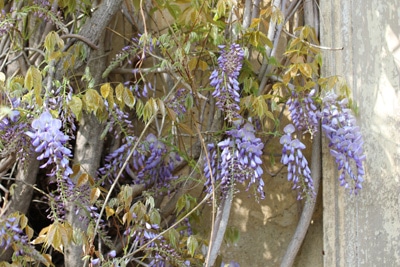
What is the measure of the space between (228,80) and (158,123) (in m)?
0.41

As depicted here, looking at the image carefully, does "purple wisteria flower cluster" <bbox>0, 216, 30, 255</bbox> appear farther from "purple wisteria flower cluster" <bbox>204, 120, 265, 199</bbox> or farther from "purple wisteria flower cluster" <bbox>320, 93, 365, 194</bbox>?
"purple wisteria flower cluster" <bbox>320, 93, 365, 194</bbox>

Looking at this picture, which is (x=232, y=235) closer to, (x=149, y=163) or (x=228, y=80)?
(x=149, y=163)

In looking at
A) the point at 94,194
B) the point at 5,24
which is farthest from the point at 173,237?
the point at 5,24

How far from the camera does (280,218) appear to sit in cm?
227

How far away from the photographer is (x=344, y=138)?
6.71ft

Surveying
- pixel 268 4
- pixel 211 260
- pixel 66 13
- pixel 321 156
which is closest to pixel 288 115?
pixel 321 156

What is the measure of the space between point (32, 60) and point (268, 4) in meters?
0.76

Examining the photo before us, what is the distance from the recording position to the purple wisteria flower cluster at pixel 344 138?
2.03 m

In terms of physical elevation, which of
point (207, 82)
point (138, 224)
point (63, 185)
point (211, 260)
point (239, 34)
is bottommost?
point (211, 260)

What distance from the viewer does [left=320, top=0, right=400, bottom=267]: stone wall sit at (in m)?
2.06

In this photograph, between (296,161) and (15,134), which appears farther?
(296,161)

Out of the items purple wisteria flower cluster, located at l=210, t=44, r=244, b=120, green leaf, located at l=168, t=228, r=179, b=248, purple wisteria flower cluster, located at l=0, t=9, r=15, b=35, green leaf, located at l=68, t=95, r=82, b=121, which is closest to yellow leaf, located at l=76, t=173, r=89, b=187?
green leaf, located at l=68, t=95, r=82, b=121

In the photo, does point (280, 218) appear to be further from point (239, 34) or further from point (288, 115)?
point (239, 34)

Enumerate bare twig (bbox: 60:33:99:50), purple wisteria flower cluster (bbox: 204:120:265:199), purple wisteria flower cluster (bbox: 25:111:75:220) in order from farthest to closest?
1. bare twig (bbox: 60:33:99:50)
2. purple wisteria flower cluster (bbox: 204:120:265:199)
3. purple wisteria flower cluster (bbox: 25:111:75:220)
